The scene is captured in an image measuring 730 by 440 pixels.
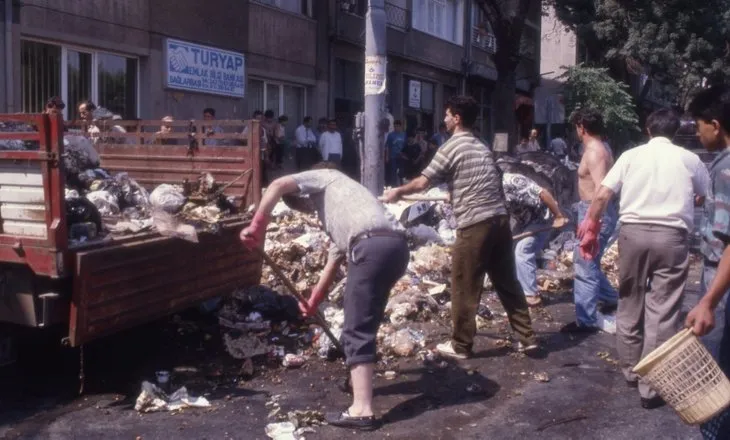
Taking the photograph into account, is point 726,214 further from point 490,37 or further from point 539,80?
point 539,80

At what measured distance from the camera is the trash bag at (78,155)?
6243mm

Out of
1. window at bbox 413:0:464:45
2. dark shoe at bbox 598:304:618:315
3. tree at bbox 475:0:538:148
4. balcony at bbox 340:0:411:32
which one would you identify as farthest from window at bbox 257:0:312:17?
dark shoe at bbox 598:304:618:315

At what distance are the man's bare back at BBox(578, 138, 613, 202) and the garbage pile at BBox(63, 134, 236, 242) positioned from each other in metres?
2.70

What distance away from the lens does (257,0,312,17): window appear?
1756 centimetres

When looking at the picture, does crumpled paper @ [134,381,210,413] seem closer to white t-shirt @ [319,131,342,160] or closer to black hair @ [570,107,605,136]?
black hair @ [570,107,605,136]

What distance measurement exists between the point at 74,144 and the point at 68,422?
2281mm

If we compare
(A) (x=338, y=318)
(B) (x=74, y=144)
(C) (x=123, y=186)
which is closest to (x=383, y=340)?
(A) (x=338, y=318)

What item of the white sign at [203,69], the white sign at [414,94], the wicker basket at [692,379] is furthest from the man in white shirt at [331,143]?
the wicker basket at [692,379]

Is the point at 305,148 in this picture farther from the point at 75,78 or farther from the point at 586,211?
the point at 586,211

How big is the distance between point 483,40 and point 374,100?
20461 millimetres

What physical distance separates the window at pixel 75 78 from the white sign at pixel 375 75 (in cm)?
476

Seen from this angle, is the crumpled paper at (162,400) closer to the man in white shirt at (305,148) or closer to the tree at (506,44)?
the man in white shirt at (305,148)

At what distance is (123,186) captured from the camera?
640 centimetres

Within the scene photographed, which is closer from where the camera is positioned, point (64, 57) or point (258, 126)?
point (258, 126)
